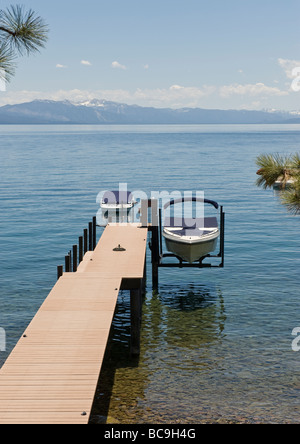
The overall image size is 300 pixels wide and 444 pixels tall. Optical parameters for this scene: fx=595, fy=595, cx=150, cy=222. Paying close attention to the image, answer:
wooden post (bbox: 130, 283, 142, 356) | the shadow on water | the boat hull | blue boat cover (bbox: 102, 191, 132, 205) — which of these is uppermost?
blue boat cover (bbox: 102, 191, 132, 205)

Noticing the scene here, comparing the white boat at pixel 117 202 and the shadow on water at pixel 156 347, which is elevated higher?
the white boat at pixel 117 202

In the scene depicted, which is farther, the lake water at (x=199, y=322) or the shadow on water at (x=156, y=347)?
the lake water at (x=199, y=322)

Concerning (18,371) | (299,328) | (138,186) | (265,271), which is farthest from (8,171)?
(18,371)

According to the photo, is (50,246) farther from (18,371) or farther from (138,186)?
(138,186)

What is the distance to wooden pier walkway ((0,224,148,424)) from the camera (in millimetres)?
11250

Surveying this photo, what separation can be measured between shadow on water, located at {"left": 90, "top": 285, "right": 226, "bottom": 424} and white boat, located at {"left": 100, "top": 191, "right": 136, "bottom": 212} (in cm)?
1698

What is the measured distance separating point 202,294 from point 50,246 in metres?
14.3

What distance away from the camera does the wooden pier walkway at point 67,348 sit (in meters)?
11.2

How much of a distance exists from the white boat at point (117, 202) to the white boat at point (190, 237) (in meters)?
17.6

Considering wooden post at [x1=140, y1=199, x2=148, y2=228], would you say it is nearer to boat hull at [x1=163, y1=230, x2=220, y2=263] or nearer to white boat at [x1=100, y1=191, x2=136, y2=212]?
boat hull at [x1=163, y1=230, x2=220, y2=263]

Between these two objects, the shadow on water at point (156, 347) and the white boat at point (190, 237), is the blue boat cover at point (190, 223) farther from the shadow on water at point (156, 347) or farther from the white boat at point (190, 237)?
the shadow on water at point (156, 347)

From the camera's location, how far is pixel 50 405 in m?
11.3

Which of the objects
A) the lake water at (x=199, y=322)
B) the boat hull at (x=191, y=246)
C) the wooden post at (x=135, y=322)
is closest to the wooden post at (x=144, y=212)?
the boat hull at (x=191, y=246)

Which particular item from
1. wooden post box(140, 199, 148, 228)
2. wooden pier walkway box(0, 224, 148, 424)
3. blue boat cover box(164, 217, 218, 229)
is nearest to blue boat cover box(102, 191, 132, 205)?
wooden post box(140, 199, 148, 228)
